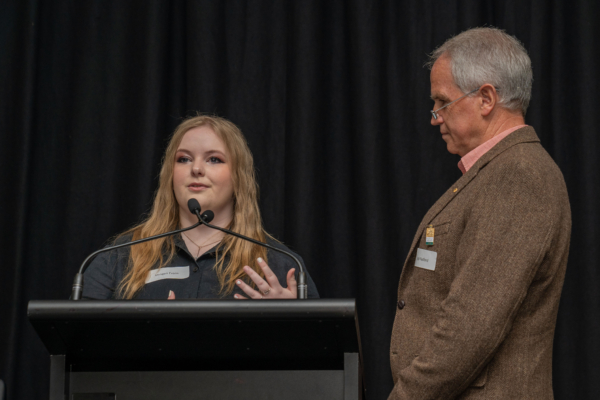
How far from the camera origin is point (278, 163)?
2.65 meters

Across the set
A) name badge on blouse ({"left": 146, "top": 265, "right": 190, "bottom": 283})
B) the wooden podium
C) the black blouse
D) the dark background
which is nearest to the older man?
the wooden podium

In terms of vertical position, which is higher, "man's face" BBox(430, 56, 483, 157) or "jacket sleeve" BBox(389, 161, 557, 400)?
"man's face" BBox(430, 56, 483, 157)

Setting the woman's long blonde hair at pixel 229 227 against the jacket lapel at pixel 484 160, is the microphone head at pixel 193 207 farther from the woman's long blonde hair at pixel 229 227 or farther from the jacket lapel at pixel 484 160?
the jacket lapel at pixel 484 160

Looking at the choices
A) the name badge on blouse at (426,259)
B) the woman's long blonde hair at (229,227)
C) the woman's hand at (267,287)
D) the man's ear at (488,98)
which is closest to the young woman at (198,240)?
the woman's long blonde hair at (229,227)

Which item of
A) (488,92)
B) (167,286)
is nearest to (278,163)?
(167,286)

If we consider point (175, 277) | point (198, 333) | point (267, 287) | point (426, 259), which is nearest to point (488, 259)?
point (426, 259)

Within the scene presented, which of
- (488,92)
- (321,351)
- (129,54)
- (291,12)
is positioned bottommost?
(321,351)

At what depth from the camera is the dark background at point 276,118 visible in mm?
2631

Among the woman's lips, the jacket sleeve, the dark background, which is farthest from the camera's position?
the dark background

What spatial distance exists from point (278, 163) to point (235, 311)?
5.08ft

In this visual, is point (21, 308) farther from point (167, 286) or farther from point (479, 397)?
point (479, 397)

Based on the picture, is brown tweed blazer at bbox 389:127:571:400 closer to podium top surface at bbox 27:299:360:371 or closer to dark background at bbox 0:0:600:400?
podium top surface at bbox 27:299:360:371

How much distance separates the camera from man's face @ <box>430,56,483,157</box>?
64.9 inches

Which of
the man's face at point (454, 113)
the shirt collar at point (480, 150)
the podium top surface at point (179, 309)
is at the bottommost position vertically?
the podium top surface at point (179, 309)
